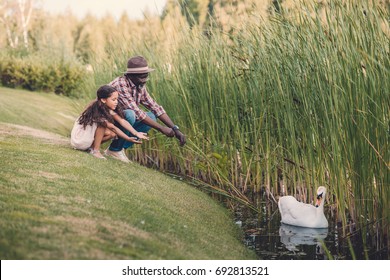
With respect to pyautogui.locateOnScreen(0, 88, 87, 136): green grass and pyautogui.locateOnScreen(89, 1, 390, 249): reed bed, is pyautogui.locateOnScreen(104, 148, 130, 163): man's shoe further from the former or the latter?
pyautogui.locateOnScreen(0, 88, 87, 136): green grass

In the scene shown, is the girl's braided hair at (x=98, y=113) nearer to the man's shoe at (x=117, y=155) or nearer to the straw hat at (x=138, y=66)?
the straw hat at (x=138, y=66)

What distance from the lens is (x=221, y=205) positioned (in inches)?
303

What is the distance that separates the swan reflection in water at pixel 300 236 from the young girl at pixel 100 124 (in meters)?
2.12

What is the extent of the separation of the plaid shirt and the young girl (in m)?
0.14

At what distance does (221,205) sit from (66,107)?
1299 cm

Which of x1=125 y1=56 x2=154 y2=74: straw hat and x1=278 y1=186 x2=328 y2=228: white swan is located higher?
x1=125 y1=56 x2=154 y2=74: straw hat

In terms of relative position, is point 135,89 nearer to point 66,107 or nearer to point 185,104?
point 185,104

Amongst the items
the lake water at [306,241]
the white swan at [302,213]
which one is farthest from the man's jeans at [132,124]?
the white swan at [302,213]

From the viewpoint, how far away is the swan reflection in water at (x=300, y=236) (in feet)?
19.5

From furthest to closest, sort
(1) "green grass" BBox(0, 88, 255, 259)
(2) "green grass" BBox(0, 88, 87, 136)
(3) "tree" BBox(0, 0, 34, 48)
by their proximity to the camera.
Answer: (3) "tree" BBox(0, 0, 34, 48), (2) "green grass" BBox(0, 88, 87, 136), (1) "green grass" BBox(0, 88, 255, 259)

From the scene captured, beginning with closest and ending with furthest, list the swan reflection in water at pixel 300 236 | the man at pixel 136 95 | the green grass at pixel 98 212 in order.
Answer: the green grass at pixel 98 212 < the swan reflection in water at pixel 300 236 < the man at pixel 136 95

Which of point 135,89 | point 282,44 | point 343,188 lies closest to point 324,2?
point 282,44

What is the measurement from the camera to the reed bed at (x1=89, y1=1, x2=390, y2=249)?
5348 mm

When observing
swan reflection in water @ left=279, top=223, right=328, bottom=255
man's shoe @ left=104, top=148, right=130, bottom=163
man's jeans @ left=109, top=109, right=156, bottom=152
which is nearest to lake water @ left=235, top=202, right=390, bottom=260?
swan reflection in water @ left=279, top=223, right=328, bottom=255
